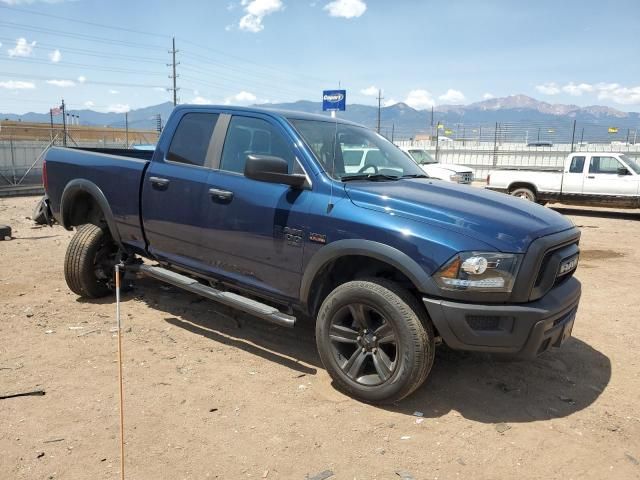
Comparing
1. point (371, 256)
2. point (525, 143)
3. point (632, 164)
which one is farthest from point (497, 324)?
point (525, 143)

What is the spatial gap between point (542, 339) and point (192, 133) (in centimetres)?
331

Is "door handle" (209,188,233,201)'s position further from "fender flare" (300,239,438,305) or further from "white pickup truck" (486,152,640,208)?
"white pickup truck" (486,152,640,208)

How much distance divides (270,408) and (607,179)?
14025 mm

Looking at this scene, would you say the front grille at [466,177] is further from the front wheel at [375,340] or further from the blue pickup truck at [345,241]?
the front wheel at [375,340]

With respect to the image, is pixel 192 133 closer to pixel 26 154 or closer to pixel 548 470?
pixel 548 470

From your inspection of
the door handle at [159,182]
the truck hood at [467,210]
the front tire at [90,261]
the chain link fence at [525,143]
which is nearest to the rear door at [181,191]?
the door handle at [159,182]

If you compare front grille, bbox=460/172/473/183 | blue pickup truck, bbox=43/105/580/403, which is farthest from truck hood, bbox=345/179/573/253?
front grille, bbox=460/172/473/183

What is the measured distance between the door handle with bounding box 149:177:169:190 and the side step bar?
30.5 inches

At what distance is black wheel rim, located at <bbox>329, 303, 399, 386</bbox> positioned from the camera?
3.43 m

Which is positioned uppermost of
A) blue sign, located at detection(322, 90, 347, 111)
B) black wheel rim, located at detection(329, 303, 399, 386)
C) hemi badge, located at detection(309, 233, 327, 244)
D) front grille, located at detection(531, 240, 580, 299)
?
blue sign, located at detection(322, 90, 347, 111)

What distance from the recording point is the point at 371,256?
336 cm

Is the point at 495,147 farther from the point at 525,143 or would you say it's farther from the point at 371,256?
the point at 371,256

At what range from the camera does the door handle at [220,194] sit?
4.09m

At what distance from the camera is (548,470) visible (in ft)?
9.41
